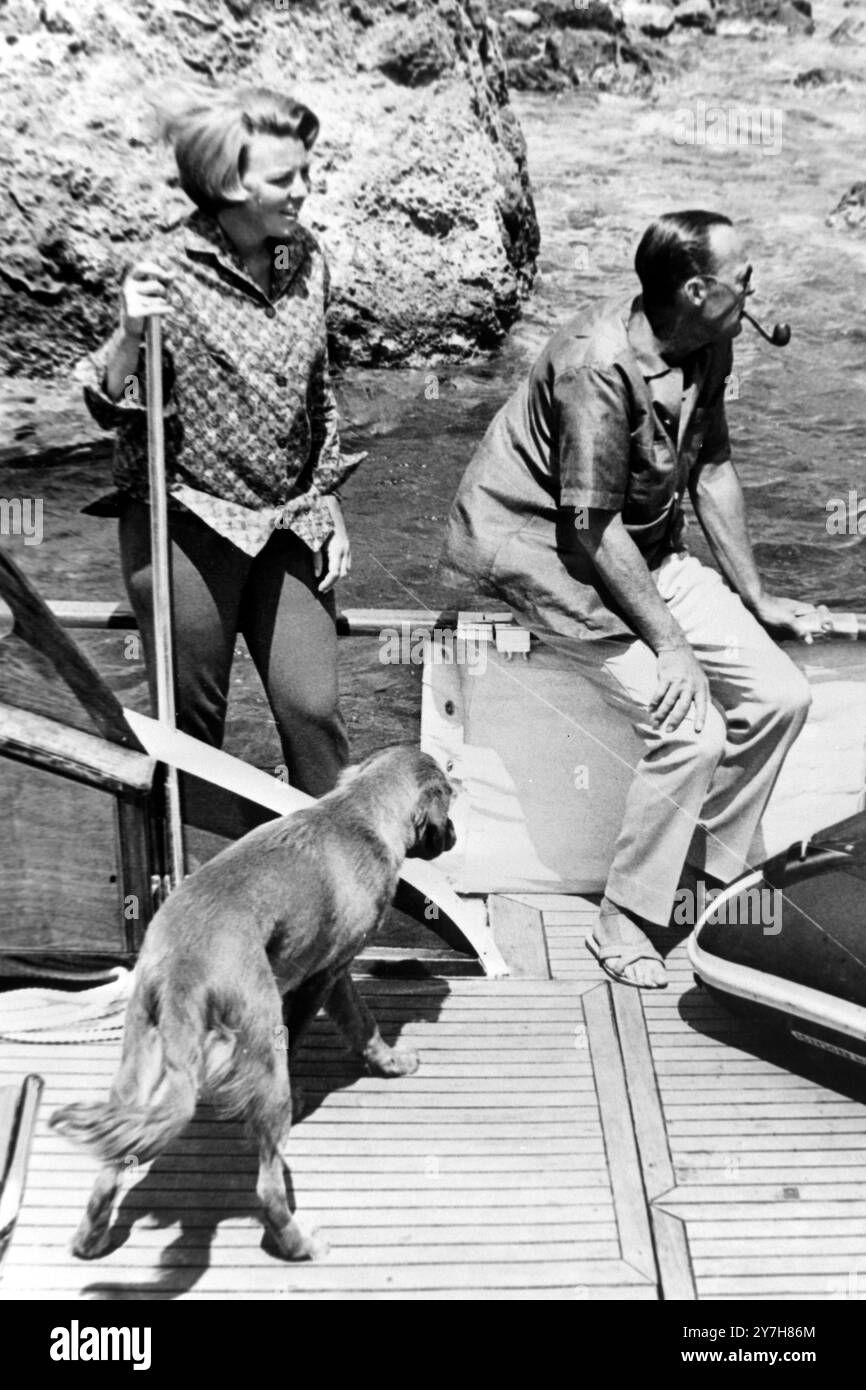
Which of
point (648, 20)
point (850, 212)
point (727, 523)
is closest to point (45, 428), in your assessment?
point (727, 523)

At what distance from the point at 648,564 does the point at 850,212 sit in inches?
518

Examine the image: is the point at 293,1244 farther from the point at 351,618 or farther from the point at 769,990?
the point at 351,618

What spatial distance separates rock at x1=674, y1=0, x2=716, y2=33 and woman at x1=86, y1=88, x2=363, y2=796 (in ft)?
50.6

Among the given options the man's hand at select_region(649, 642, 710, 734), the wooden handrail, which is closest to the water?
the wooden handrail

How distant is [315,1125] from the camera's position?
3354 millimetres

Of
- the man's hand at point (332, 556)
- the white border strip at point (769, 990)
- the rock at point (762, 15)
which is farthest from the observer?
the rock at point (762, 15)

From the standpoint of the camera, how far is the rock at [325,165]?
1145cm

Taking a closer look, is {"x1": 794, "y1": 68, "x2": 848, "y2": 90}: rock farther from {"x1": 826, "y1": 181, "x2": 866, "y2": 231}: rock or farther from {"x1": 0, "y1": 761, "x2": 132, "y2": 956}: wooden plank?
{"x1": 0, "y1": 761, "x2": 132, "y2": 956}: wooden plank

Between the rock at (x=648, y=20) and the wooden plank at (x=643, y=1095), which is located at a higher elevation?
the rock at (x=648, y=20)

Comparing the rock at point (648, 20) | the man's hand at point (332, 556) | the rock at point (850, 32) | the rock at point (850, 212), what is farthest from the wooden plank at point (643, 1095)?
the rock at point (850, 32)

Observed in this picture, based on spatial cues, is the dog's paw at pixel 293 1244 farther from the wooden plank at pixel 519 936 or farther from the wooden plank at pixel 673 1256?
the wooden plank at pixel 519 936

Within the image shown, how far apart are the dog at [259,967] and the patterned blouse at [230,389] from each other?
0.71 meters

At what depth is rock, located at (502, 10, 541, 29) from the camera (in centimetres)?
1645
